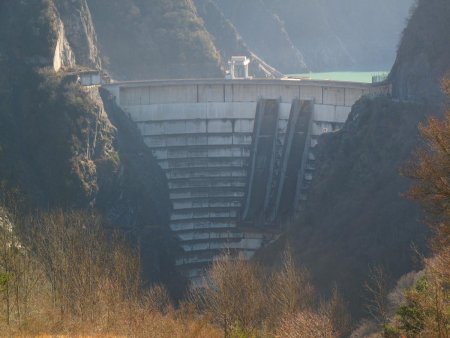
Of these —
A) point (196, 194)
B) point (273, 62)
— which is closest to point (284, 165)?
point (196, 194)


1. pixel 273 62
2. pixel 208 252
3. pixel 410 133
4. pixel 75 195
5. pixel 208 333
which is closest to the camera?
pixel 208 333

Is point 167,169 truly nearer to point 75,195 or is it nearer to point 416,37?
point 75,195

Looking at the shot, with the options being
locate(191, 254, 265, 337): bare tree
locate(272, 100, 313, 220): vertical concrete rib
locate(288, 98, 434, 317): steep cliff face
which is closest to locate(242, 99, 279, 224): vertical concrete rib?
locate(272, 100, 313, 220): vertical concrete rib

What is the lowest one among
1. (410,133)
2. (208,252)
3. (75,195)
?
(208,252)

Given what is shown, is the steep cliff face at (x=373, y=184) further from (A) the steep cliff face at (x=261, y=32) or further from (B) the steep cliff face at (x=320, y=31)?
(B) the steep cliff face at (x=320, y=31)

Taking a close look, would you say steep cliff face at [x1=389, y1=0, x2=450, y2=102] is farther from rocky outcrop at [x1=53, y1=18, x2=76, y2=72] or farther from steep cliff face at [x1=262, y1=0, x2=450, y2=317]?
rocky outcrop at [x1=53, y1=18, x2=76, y2=72]

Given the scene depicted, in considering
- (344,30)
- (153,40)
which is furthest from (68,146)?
(344,30)
